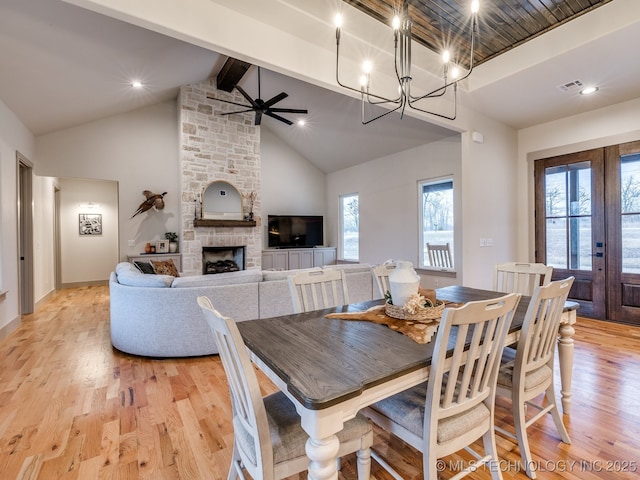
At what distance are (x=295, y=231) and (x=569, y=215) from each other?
5.20 meters

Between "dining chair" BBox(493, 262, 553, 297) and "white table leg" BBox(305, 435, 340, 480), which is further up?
"dining chair" BBox(493, 262, 553, 297)

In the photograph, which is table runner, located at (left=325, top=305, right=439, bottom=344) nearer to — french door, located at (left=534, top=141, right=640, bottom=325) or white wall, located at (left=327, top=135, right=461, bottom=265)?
white wall, located at (left=327, top=135, right=461, bottom=265)

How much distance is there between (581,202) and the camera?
451 centimetres

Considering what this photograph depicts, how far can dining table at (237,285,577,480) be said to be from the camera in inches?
39.0

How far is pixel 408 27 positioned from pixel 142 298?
3119 mm

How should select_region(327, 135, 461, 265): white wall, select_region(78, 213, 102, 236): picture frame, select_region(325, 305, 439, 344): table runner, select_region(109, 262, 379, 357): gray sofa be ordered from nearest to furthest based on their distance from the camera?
select_region(325, 305, 439, 344): table runner → select_region(109, 262, 379, 357): gray sofa → select_region(327, 135, 461, 265): white wall → select_region(78, 213, 102, 236): picture frame

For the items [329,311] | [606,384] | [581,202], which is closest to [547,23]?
[581,202]

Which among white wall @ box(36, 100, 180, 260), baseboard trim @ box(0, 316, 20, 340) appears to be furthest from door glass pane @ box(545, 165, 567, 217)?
baseboard trim @ box(0, 316, 20, 340)

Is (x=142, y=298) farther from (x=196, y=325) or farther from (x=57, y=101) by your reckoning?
(x=57, y=101)

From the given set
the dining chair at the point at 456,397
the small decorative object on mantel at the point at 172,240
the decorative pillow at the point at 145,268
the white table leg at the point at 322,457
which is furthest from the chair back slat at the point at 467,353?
the small decorative object on mantel at the point at 172,240

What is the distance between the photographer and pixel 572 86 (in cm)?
371

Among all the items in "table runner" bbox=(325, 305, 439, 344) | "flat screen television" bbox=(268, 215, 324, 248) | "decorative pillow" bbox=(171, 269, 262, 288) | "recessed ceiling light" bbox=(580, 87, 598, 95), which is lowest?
"table runner" bbox=(325, 305, 439, 344)

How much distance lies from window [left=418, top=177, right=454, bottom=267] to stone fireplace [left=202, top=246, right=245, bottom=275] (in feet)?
11.9

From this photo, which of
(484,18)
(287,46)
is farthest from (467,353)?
(484,18)
